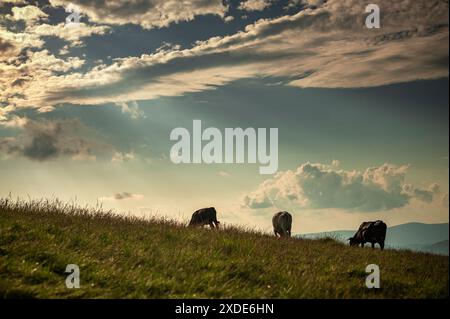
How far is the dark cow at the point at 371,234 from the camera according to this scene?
902 inches

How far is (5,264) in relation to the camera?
8.33m

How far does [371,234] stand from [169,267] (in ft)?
55.0

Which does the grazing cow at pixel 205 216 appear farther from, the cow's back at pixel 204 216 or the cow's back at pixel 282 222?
the cow's back at pixel 282 222

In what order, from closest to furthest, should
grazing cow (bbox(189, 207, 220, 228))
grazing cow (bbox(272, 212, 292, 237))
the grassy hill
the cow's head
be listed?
the grassy hill → the cow's head → grazing cow (bbox(189, 207, 220, 228)) → grazing cow (bbox(272, 212, 292, 237))

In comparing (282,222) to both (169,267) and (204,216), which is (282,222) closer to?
(204,216)

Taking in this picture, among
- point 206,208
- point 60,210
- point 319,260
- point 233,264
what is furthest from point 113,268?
point 206,208

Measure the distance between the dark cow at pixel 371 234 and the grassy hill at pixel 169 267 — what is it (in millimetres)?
8887

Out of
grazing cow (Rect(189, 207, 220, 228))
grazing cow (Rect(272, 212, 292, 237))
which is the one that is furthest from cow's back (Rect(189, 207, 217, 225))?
grazing cow (Rect(272, 212, 292, 237))

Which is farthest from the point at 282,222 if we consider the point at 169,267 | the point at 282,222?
the point at 169,267

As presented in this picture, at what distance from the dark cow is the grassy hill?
8.89 metres

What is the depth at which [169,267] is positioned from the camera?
9.36 meters

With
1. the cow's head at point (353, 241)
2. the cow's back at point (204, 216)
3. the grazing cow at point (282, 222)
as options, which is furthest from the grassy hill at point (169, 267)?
the grazing cow at point (282, 222)

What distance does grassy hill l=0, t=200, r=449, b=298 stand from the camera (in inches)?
321

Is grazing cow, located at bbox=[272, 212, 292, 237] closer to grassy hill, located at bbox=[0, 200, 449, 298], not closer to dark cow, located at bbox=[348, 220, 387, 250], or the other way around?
dark cow, located at bbox=[348, 220, 387, 250]
